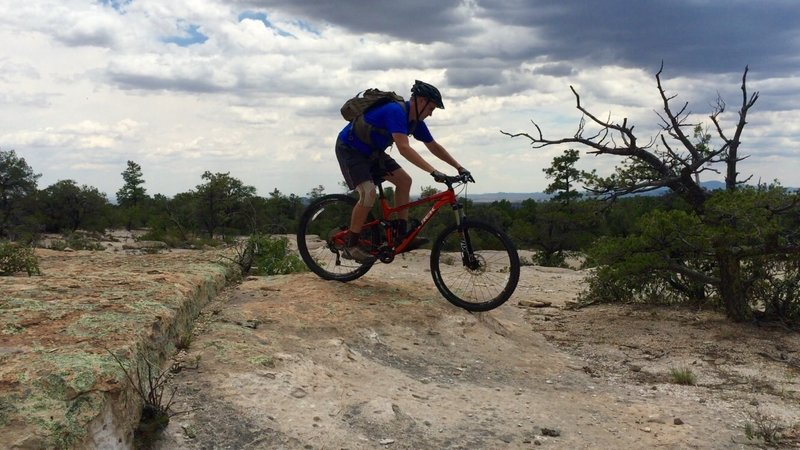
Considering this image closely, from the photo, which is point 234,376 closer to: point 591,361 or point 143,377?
point 143,377

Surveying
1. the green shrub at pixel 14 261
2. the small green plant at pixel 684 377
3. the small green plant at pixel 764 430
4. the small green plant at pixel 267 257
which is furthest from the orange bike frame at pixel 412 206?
the green shrub at pixel 14 261

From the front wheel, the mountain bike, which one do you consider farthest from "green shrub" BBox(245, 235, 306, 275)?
the front wheel

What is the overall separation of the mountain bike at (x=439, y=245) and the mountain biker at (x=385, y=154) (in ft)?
0.43

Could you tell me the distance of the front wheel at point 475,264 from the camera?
5.60 meters

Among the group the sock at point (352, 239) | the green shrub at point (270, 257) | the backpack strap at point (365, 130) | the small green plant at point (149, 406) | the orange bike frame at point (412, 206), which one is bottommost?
the small green plant at point (149, 406)

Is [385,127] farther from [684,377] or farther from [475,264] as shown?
[684,377]

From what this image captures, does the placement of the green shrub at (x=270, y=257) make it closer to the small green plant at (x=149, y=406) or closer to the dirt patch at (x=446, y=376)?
the dirt patch at (x=446, y=376)

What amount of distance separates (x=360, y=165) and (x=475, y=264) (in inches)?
58.8

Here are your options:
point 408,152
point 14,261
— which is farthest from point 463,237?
point 14,261

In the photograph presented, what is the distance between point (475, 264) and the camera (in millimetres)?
5797

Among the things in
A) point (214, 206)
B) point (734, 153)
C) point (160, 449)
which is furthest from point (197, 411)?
point (214, 206)

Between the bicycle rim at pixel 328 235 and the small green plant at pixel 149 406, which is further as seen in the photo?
the bicycle rim at pixel 328 235

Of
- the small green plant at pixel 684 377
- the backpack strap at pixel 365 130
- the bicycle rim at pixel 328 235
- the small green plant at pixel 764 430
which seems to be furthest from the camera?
the bicycle rim at pixel 328 235

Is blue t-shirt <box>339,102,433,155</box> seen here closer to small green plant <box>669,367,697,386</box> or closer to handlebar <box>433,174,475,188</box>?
handlebar <box>433,174,475,188</box>
